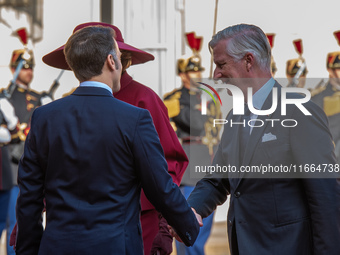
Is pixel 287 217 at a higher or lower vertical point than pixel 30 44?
lower

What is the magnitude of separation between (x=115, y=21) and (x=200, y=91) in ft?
4.56

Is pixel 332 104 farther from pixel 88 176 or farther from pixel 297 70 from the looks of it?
pixel 88 176

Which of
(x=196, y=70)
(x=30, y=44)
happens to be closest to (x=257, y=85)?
(x=196, y=70)

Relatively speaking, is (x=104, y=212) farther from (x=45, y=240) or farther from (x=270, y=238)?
(x=270, y=238)

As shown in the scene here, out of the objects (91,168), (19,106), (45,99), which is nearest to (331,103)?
(45,99)

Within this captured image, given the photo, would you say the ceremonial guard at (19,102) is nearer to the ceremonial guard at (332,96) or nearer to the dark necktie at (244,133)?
the ceremonial guard at (332,96)

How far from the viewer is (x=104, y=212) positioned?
2213 mm

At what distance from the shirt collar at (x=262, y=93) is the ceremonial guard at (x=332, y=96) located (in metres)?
3.94

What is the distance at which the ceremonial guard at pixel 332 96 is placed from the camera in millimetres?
6547

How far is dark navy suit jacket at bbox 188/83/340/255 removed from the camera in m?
2.38

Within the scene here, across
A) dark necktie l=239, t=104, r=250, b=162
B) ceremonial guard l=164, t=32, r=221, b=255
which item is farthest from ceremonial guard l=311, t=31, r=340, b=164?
dark necktie l=239, t=104, r=250, b=162

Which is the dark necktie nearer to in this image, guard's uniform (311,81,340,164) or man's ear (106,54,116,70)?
man's ear (106,54,116,70)

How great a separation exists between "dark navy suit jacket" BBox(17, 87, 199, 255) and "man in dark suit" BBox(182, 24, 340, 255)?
0.35m

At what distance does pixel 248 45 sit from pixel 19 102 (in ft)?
13.1
